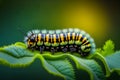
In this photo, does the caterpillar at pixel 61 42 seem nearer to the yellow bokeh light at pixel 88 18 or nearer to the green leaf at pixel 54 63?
the green leaf at pixel 54 63

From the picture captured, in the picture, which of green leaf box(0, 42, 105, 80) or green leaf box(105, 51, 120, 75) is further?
green leaf box(105, 51, 120, 75)

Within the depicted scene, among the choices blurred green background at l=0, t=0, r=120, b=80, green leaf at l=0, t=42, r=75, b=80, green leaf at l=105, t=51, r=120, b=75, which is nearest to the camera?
green leaf at l=0, t=42, r=75, b=80

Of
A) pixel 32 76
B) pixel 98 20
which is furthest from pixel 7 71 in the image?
pixel 98 20

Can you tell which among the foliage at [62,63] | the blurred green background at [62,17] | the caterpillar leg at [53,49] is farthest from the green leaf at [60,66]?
the blurred green background at [62,17]

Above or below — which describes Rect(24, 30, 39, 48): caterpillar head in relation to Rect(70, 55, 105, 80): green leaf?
above

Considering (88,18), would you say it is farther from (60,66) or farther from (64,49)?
(60,66)

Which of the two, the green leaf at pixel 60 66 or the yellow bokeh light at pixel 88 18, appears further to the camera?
the yellow bokeh light at pixel 88 18

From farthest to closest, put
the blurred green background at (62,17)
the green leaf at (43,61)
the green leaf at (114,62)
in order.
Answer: the blurred green background at (62,17) → the green leaf at (114,62) → the green leaf at (43,61)

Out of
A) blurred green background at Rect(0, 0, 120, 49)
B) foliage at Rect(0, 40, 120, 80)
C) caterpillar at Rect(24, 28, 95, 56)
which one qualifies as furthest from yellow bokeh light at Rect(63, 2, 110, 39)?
foliage at Rect(0, 40, 120, 80)

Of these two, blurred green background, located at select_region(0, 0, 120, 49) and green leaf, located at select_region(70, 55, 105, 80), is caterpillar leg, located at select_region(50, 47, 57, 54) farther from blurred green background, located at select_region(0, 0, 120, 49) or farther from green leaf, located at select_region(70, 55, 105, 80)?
blurred green background, located at select_region(0, 0, 120, 49)
